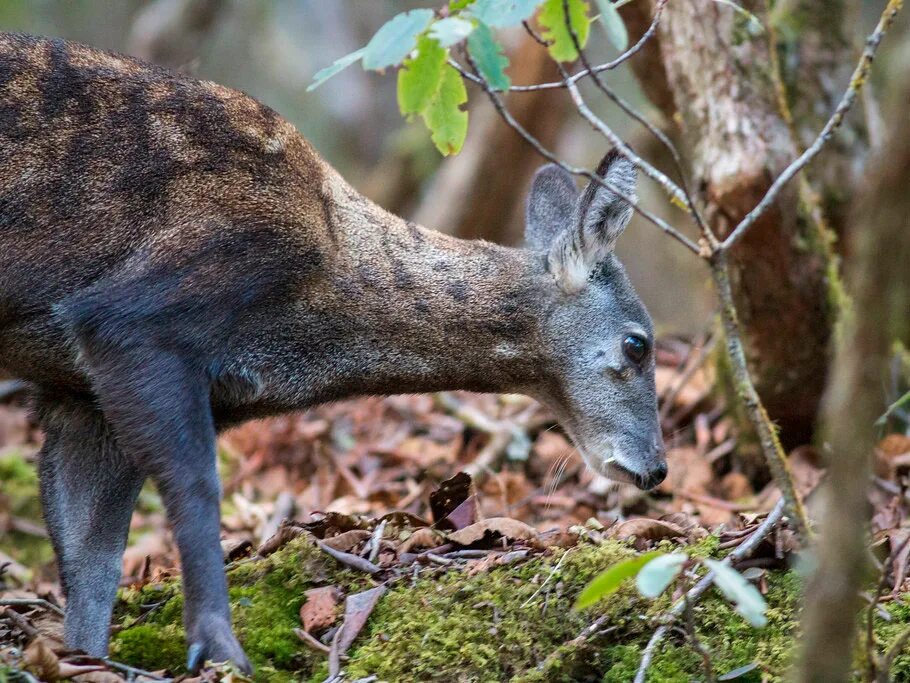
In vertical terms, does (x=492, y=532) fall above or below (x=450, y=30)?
below

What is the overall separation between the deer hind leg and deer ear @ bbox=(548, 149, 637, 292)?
2389 mm

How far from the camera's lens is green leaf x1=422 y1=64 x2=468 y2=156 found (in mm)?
4277

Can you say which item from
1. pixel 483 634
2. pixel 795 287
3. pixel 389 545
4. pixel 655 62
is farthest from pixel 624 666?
pixel 655 62

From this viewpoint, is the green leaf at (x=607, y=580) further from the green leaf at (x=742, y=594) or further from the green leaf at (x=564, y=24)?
the green leaf at (x=564, y=24)

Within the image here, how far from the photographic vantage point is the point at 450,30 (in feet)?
10.9

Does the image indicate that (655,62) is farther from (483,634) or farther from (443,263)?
(483,634)

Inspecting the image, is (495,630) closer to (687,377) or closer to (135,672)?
(135,672)

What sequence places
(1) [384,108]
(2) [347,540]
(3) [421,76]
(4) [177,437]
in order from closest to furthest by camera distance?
(3) [421,76] → (4) [177,437] → (2) [347,540] → (1) [384,108]

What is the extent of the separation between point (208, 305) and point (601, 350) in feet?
6.75

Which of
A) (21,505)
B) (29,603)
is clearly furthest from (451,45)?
(21,505)

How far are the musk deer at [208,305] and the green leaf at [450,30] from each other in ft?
6.37

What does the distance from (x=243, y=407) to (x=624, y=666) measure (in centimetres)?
224

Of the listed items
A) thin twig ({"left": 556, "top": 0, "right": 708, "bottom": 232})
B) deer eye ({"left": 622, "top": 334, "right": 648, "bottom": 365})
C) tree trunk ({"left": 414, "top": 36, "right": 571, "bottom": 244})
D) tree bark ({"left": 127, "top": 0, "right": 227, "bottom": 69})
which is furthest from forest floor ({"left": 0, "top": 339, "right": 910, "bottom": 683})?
tree bark ({"left": 127, "top": 0, "right": 227, "bottom": 69})

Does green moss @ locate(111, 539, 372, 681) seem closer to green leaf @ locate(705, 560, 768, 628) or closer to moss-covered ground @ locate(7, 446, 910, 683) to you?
moss-covered ground @ locate(7, 446, 910, 683)
